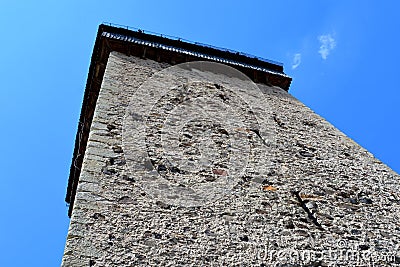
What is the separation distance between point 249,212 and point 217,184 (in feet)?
1.61

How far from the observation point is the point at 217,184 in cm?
453

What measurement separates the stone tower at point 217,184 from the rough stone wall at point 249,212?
1 cm

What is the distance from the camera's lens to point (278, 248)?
3.93m

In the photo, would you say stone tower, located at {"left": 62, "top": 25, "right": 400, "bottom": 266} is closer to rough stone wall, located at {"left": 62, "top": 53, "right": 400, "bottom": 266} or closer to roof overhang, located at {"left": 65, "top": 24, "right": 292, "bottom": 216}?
rough stone wall, located at {"left": 62, "top": 53, "right": 400, "bottom": 266}

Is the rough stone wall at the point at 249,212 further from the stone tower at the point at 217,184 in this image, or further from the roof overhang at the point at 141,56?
the roof overhang at the point at 141,56

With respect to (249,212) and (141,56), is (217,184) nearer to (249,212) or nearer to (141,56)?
(249,212)

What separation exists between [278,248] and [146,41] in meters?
5.20

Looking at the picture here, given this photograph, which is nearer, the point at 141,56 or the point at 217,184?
the point at 217,184

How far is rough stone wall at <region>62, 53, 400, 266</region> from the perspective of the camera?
3.60 meters

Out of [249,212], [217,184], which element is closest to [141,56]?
[217,184]

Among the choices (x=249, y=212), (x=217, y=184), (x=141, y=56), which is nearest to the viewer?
(x=249, y=212)

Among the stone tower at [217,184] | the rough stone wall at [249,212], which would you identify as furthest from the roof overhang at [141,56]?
the rough stone wall at [249,212]

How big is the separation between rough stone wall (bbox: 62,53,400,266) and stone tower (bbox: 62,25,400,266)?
0.04 feet

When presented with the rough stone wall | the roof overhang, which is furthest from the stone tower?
the roof overhang
